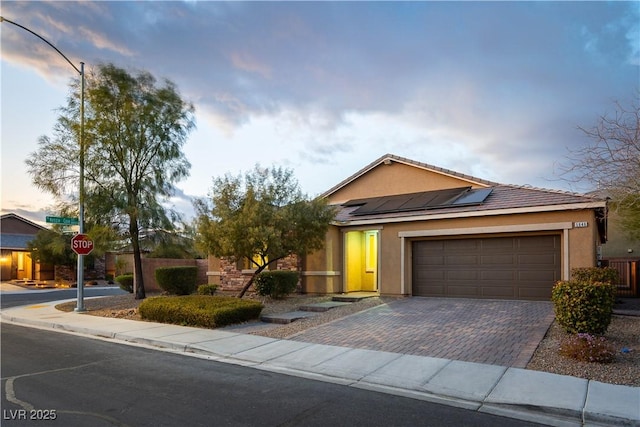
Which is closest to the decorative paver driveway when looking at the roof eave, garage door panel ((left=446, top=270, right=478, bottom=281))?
garage door panel ((left=446, top=270, right=478, bottom=281))

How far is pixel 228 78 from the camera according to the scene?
52.7ft

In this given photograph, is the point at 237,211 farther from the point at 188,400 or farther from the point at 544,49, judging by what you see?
the point at 544,49

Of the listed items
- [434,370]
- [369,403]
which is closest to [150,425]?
[369,403]

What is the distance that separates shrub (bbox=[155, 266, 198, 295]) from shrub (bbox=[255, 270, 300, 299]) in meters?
4.48

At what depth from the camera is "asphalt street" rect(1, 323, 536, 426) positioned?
5.21 m

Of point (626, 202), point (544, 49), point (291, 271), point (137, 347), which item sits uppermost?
point (544, 49)

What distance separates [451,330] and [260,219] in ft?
22.5

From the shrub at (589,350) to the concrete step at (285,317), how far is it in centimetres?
707

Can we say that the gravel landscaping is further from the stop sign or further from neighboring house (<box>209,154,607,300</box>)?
the stop sign

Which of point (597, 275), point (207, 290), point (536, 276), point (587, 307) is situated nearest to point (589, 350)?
point (587, 307)

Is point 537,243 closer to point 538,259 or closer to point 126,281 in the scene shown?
point 538,259

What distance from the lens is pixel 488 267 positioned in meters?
15.1

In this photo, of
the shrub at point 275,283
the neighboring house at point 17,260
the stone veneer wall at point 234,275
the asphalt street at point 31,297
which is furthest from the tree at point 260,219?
the neighboring house at point 17,260

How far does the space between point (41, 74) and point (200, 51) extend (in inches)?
234
